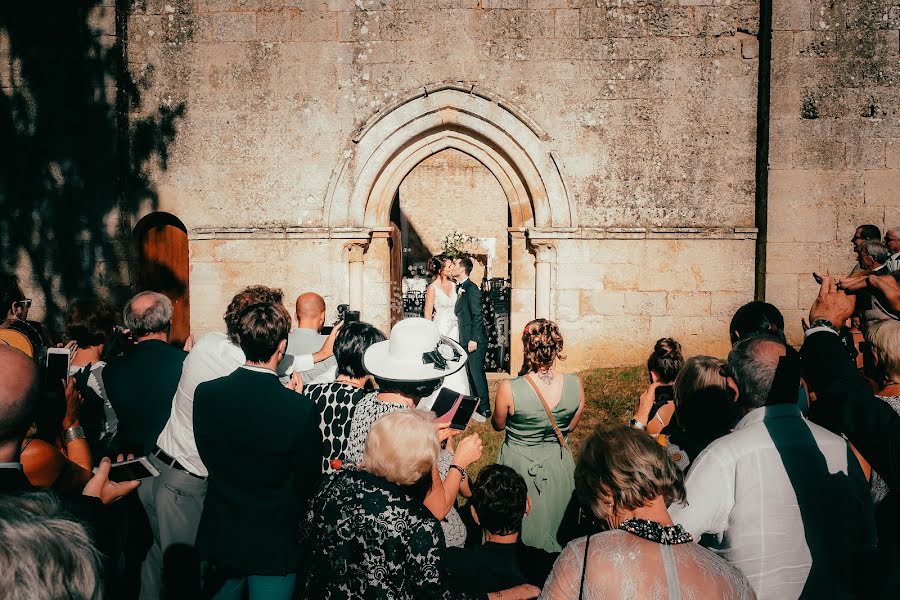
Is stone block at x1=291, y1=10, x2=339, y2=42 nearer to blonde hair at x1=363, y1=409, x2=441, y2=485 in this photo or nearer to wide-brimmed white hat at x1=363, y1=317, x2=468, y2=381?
wide-brimmed white hat at x1=363, y1=317, x2=468, y2=381

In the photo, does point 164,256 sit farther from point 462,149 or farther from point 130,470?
point 130,470

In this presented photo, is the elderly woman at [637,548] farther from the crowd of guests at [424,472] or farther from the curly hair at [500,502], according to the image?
the curly hair at [500,502]

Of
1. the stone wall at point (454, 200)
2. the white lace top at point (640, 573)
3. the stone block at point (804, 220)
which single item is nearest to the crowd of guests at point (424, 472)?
the white lace top at point (640, 573)

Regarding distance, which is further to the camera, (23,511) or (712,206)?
(712,206)

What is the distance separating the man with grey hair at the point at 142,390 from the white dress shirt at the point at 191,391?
25 centimetres

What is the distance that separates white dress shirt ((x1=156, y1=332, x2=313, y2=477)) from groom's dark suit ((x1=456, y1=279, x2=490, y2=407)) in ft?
12.4

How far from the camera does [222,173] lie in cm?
759

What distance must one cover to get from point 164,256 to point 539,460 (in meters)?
6.15

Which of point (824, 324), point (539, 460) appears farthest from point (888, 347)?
point (539, 460)

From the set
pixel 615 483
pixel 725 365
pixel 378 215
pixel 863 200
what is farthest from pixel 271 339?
pixel 863 200

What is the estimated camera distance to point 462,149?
775 centimetres

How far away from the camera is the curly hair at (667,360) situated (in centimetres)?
384

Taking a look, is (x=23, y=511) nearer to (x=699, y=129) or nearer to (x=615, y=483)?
(x=615, y=483)

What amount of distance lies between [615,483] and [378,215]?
6.30 meters
